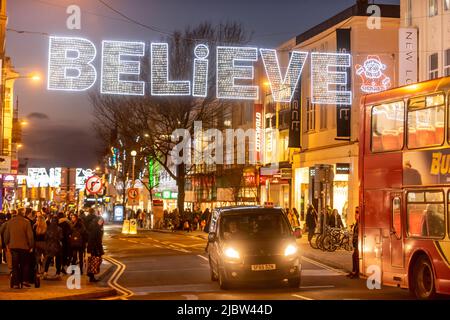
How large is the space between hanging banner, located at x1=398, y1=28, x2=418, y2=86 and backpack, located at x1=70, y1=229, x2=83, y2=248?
1942 cm

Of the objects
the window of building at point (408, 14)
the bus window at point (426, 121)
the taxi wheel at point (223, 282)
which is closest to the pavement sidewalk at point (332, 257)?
the taxi wheel at point (223, 282)

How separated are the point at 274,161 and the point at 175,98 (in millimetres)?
8145

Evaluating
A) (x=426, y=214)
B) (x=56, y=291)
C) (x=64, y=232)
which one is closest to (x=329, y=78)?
(x=64, y=232)

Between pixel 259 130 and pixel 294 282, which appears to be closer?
pixel 294 282

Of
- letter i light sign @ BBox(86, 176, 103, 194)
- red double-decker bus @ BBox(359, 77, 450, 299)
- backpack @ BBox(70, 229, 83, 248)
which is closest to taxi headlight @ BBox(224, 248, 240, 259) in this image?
red double-decker bus @ BBox(359, 77, 450, 299)

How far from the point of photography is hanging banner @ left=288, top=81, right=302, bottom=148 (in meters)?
48.3

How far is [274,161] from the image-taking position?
181 feet

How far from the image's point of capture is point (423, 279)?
15883mm

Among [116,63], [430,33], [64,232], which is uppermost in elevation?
[430,33]

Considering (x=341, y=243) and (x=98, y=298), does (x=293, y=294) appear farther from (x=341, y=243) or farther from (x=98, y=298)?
(x=341, y=243)

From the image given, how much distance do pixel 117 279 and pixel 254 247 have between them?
5448 mm

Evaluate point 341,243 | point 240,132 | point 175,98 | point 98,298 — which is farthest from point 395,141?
point 240,132

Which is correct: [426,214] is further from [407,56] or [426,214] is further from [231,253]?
[407,56]

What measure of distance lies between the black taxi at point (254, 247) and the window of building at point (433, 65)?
60.4 feet
